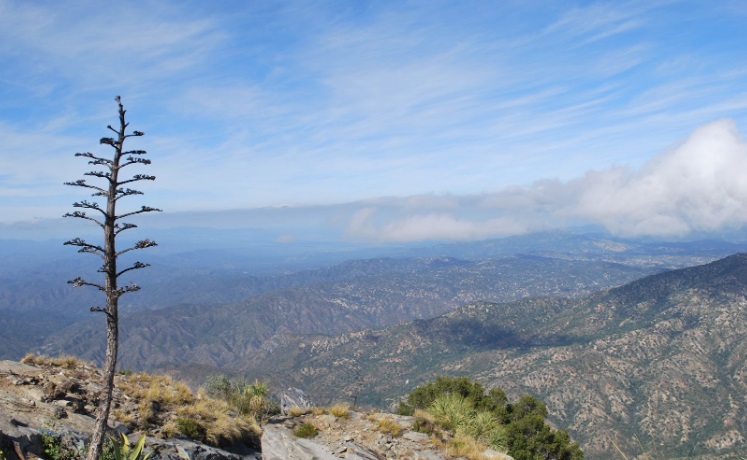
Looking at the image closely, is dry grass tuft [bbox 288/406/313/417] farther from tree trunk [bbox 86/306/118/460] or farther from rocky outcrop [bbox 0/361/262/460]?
tree trunk [bbox 86/306/118/460]

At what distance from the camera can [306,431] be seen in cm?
2036

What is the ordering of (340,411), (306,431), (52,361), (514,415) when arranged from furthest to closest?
(514,415) < (340,411) < (52,361) < (306,431)

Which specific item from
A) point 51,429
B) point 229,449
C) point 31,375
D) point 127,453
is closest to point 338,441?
point 229,449

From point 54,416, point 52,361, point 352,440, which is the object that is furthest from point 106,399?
point 52,361

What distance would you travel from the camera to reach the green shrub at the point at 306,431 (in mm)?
20139

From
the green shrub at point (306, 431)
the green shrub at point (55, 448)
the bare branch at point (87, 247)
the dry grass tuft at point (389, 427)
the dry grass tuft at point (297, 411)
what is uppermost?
the bare branch at point (87, 247)

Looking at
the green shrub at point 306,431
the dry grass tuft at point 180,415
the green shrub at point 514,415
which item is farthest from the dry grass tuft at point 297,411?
the green shrub at point 514,415

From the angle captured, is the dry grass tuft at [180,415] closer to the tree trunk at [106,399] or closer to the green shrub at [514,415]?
the tree trunk at [106,399]

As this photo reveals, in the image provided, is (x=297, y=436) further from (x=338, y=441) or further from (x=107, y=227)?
(x=107, y=227)

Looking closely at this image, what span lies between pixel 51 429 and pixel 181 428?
16.5 feet

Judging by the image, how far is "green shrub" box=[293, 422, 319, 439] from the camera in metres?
20.1

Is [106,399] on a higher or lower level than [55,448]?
higher

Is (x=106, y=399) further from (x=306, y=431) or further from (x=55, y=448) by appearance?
(x=306, y=431)

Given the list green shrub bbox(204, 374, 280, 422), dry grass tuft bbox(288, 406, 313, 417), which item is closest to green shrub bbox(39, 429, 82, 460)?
green shrub bbox(204, 374, 280, 422)
